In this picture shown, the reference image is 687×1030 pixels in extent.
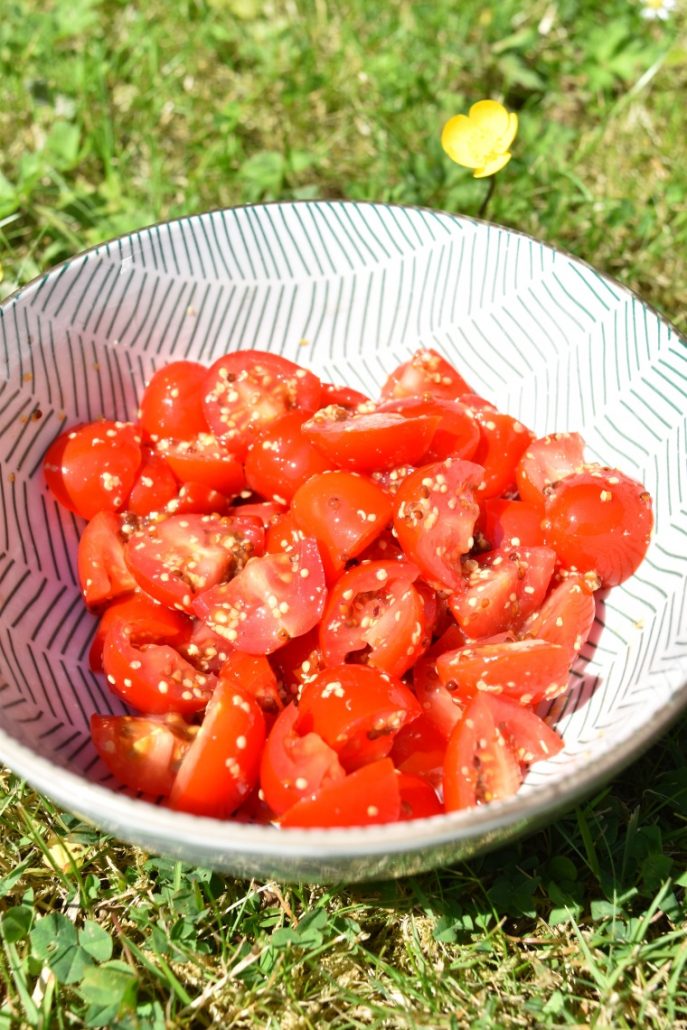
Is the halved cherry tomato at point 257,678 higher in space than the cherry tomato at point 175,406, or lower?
lower

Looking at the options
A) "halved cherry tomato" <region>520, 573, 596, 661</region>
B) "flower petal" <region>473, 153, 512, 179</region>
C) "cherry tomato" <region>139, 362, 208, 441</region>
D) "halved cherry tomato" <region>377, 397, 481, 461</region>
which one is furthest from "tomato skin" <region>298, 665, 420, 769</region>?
"flower petal" <region>473, 153, 512, 179</region>

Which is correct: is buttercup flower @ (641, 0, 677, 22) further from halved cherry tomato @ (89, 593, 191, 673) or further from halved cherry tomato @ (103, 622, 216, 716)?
halved cherry tomato @ (103, 622, 216, 716)

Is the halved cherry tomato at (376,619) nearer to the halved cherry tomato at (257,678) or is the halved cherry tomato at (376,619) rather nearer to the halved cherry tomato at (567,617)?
the halved cherry tomato at (257,678)

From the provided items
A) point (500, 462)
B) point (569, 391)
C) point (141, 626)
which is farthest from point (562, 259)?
point (141, 626)

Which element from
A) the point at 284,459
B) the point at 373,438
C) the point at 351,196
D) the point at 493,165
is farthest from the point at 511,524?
the point at 351,196

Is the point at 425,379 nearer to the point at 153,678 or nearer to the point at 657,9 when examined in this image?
the point at 153,678

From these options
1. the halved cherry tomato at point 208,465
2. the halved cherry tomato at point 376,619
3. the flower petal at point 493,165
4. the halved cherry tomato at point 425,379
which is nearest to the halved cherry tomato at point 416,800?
the halved cherry tomato at point 376,619
